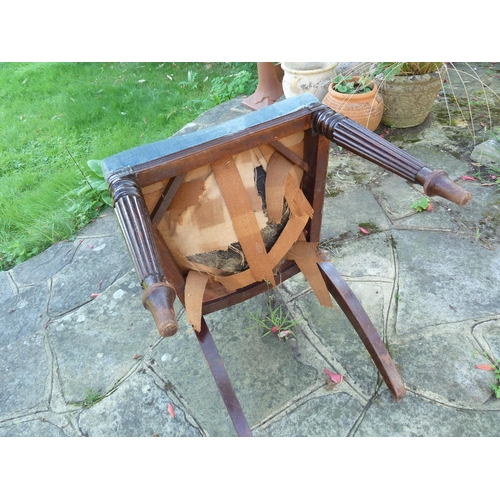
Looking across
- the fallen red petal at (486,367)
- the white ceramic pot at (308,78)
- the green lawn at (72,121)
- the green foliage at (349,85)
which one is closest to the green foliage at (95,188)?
the green lawn at (72,121)

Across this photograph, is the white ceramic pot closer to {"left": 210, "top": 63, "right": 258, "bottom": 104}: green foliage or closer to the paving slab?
{"left": 210, "top": 63, "right": 258, "bottom": 104}: green foliage

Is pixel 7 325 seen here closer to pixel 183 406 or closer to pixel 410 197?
pixel 183 406

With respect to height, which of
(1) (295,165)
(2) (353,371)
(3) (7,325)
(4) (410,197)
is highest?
(1) (295,165)

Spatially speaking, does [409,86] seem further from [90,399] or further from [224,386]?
[90,399]

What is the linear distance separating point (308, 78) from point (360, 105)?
564mm

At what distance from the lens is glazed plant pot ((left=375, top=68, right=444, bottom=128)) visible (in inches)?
116

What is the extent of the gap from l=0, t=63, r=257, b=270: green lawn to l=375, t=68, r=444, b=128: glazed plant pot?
1.82 m

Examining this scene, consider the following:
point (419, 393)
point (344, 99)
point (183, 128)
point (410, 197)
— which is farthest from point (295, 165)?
point (183, 128)

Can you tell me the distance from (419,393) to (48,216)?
2.96m

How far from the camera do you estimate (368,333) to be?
5.49 ft

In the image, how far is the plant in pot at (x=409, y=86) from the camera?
9.57 ft

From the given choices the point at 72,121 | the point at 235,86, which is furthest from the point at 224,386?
the point at 72,121

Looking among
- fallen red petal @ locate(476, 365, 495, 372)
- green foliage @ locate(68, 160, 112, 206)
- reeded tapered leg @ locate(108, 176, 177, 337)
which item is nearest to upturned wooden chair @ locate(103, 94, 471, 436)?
reeded tapered leg @ locate(108, 176, 177, 337)

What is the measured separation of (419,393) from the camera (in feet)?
5.70
